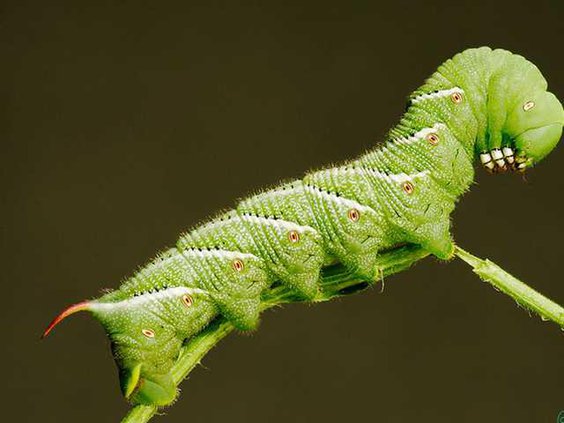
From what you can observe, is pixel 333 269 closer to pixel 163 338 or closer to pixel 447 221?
pixel 447 221

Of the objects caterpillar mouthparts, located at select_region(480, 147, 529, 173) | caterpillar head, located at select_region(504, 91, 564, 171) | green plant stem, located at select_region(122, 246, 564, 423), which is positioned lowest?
green plant stem, located at select_region(122, 246, 564, 423)

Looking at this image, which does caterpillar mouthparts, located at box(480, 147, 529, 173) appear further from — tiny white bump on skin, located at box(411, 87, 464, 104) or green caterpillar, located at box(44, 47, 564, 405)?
tiny white bump on skin, located at box(411, 87, 464, 104)

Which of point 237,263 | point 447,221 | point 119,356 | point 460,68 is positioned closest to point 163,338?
point 119,356

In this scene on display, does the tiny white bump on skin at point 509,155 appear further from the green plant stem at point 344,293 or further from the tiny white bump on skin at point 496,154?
the green plant stem at point 344,293

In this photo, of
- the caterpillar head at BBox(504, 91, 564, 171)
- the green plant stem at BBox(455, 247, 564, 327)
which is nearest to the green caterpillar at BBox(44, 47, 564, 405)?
the caterpillar head at BBox(504, 91, 564, 171)

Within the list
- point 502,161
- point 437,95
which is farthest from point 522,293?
point 437,95

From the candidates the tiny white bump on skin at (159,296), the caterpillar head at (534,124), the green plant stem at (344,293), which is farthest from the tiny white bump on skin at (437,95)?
the tiny white bump on skin at (159,296)
